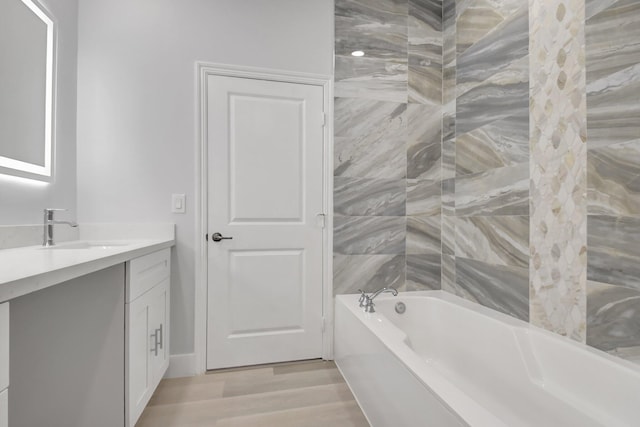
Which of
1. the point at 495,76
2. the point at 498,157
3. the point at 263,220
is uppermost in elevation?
the point at 495,76

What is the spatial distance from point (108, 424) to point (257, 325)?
0.94 meters

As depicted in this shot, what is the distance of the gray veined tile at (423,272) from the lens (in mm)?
2209

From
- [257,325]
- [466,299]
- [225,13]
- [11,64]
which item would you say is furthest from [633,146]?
[11,64]

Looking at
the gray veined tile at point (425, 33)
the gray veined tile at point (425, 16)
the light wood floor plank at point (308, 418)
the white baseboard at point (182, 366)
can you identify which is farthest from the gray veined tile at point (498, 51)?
the white baseboard at point (182, 366)

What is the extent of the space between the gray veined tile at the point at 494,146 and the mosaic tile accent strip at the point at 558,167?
0.21 ft

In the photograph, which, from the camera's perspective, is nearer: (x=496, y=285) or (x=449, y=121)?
(x=496, y=285)

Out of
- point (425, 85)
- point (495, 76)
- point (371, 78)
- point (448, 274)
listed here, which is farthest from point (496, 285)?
point (371, 78)

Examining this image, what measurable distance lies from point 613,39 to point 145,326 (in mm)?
2400

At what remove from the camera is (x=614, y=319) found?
45.9 inches

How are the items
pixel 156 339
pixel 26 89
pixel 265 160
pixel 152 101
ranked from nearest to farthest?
pixel 26 89 < pixel 156 339 < pixel 152 101 < pixel 265 160

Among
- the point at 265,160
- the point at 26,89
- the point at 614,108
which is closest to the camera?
the point at 614,108

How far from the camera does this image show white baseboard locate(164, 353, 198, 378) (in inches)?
73.3

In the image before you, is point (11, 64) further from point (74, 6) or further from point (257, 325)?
point (257, 325)

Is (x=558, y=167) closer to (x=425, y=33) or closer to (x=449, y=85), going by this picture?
(x=449, y=85)
